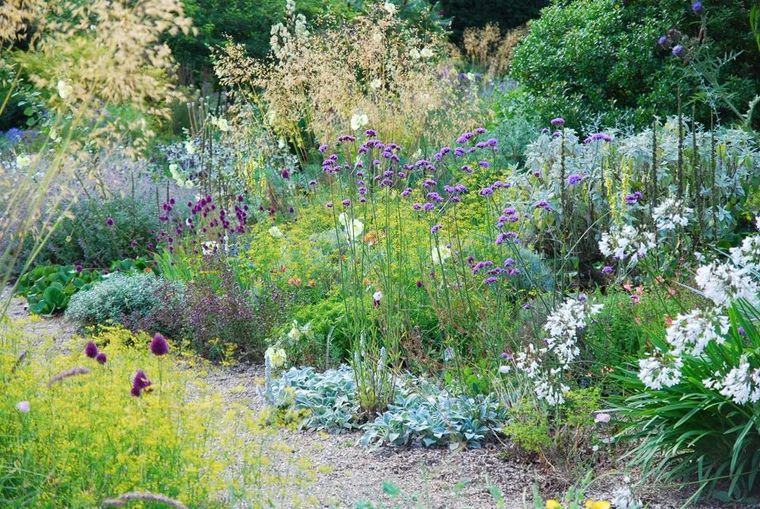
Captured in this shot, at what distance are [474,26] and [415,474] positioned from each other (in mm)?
16441

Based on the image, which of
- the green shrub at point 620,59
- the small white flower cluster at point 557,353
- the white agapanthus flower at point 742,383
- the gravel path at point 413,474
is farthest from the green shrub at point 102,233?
the white agapanthus flower at point 742,383

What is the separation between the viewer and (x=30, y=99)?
1167cm

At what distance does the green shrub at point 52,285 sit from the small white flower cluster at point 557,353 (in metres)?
3.97

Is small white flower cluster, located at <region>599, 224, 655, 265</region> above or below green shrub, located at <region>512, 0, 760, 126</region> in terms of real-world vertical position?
below

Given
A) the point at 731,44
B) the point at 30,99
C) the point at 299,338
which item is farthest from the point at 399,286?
the point at 30,99

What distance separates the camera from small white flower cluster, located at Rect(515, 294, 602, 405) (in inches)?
138

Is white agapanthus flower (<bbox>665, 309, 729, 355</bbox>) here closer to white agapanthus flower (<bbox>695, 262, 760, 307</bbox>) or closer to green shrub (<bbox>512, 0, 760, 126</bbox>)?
white agapanthus flower (<bbox>695, 262, 760, 307</bbox>)

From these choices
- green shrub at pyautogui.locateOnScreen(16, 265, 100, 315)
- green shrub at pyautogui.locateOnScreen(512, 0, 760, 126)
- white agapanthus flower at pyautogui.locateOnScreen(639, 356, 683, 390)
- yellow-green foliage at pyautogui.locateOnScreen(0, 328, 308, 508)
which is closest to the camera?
yellow-green foliage at pyautogui.locateOnScreen(0, 328, 308, 508)

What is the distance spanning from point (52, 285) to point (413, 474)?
4.01 m

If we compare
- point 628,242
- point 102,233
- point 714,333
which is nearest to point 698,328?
point 714,333

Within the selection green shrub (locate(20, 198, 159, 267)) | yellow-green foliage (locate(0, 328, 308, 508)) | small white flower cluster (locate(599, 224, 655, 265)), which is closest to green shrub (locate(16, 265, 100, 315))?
green shrub (locate(20, 198, 159, 267))

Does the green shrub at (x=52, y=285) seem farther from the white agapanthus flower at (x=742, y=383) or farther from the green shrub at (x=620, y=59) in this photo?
the white agapanthus flower at (x=742, y=383)

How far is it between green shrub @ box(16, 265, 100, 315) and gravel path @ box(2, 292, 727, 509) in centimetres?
304

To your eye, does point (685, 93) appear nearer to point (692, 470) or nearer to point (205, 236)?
point (205, 236)
